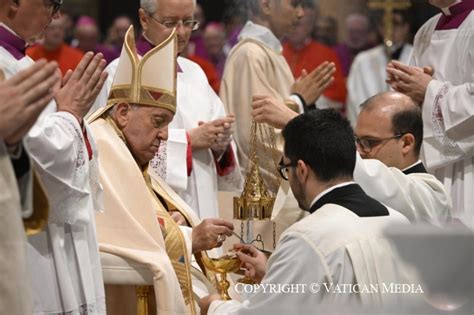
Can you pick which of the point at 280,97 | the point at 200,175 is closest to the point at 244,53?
the point at 280,97

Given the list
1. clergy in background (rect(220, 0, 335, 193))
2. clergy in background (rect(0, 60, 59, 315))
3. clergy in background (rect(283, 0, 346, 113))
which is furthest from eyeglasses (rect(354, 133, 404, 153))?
clergy in background (rect(283, 0, 346, 113))

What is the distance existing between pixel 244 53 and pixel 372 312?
164 inches

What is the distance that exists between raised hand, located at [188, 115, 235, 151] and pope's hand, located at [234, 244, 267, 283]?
1.32 meters

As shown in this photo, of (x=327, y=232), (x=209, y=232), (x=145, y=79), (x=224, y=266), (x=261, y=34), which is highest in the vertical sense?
(x=261, y=34)

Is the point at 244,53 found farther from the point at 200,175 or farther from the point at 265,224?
the point at 265,224

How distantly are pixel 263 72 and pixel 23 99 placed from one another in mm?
3533

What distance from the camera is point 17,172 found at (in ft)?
10.9

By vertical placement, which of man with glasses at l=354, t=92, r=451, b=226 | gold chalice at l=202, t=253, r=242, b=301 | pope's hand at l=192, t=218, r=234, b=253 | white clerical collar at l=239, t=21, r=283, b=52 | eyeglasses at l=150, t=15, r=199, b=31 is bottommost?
gold chalice at l=202, t=253, r=242, b=301

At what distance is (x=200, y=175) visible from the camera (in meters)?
5.93

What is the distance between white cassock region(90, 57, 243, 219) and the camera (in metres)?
5.58

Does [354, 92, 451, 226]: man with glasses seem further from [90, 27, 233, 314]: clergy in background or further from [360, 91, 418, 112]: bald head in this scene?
[90, 27, 233, 314]: clergy in background

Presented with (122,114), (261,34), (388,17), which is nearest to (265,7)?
(261,34)

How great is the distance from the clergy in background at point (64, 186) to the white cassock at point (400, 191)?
1.15m

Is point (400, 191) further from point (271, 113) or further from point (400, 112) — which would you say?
point (271, 113)
